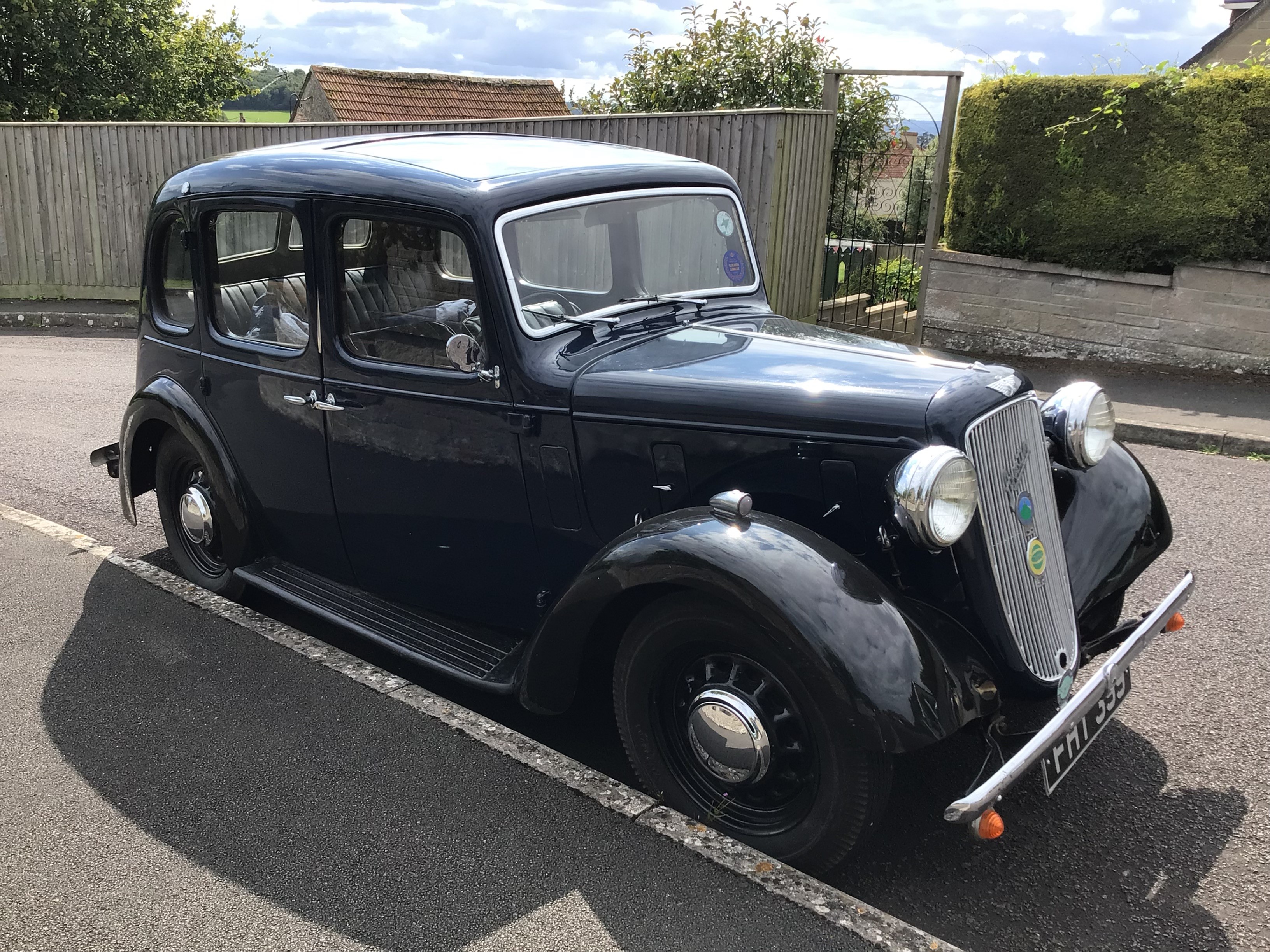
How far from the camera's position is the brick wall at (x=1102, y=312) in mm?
8148

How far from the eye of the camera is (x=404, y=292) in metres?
3.59

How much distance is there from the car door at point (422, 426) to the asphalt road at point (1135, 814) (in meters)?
0.49

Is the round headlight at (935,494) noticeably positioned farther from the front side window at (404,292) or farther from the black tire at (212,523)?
the black tire at (212,523)

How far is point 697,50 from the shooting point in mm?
11500

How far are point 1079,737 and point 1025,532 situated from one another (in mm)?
580

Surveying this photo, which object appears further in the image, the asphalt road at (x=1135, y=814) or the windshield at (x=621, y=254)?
the windshield at (x=621, y=254)

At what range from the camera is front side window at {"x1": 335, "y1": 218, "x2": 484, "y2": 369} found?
3.43 meters

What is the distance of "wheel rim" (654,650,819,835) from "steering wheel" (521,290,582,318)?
1.21 metres

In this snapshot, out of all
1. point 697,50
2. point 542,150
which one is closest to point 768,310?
point 542,150

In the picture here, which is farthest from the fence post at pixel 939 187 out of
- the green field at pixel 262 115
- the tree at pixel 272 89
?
the green field at pixel 262 115

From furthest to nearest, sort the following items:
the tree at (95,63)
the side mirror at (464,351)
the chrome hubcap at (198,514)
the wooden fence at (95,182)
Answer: the tree at (95,63) → the wooden fence at (95,182) → the chrome hubcap at (198,514) → the side mirror at (464,351)

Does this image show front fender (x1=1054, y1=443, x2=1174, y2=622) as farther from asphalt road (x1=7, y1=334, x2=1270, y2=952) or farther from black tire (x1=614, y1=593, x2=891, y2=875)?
black tire (x1=614, y1=593, x2=891, y2=875)

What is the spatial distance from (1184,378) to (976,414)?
6465 mm

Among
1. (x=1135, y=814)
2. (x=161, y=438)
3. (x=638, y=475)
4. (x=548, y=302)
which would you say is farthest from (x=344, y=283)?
(x=1135, y=814)
